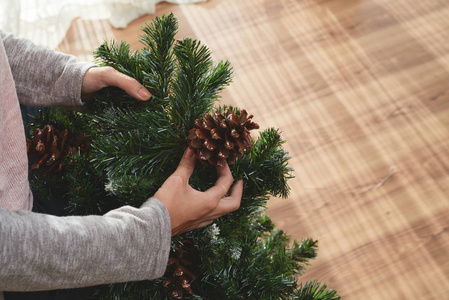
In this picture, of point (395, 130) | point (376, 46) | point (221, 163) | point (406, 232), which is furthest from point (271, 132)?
point (376, 46)

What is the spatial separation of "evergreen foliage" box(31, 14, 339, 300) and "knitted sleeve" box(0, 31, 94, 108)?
0.03 m

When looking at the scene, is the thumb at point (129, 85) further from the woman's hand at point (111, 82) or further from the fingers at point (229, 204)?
the fingers at point (229, 204)

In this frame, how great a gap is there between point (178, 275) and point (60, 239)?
0.20 meters

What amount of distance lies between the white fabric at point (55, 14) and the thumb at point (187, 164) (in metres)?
1.32

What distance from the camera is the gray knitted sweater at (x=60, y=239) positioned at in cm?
54

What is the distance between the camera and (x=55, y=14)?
1.83 meters

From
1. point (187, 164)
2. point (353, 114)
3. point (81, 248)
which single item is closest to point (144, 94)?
point (187, 164)

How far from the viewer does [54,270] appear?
22.0 inches

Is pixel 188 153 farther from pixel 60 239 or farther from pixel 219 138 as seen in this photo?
pixel 60 239

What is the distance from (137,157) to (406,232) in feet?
3.44

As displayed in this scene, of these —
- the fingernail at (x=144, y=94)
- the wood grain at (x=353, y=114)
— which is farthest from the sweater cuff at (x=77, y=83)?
the wood grain at (x=353, y=114)

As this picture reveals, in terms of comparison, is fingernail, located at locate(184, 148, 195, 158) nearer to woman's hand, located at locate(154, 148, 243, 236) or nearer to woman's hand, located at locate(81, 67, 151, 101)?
woman's hand, located at locate(154, 148, 243, 236)

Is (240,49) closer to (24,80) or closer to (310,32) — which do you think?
(310,32)

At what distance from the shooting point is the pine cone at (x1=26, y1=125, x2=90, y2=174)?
28.4 inches
